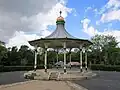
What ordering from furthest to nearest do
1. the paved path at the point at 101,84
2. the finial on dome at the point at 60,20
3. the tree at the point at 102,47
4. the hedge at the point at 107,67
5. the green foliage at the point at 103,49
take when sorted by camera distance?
the tree at the point at 102,47, the green foliage at the point at 103,49, the hedge at the point at 107,67, the finial on dome at the point at 60,20, the paved path at the point at 101,84

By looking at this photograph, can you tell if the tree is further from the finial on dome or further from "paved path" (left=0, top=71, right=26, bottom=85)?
"paved path" (left=0, top=71, right=26, bottom=85)

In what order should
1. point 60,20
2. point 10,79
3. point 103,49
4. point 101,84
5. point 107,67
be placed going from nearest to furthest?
point 101,84, point 10,79, point 60,20, point 107,67, point 103,49

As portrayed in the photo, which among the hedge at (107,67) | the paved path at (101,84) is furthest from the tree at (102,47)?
the paved path at (101,84)

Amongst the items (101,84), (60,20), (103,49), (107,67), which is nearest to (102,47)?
(103,49)

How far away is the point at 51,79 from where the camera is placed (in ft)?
76.7

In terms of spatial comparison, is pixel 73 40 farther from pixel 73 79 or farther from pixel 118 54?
pixel 118 54

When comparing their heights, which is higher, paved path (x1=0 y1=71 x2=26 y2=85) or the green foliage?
the green foliage

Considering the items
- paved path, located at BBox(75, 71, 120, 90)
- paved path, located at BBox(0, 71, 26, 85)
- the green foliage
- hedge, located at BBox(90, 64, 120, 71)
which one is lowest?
paved path, located at BBox(75, 71, 120, 90)

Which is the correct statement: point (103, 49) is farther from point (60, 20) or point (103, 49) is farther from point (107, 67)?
point (60, 20)

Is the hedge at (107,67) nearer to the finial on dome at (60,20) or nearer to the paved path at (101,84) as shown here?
the finial on dome at (60,20)

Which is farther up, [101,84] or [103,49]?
[103,49]

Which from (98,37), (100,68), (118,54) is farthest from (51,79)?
(98,37)

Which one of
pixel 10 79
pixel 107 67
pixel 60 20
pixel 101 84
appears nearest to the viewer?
pixel 101 84

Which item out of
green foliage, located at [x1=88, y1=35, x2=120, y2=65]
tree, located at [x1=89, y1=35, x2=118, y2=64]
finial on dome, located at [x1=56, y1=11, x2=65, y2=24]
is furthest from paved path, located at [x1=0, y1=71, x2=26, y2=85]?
tree, located at [x1=89, y1=35, x2=118, y2=64]
